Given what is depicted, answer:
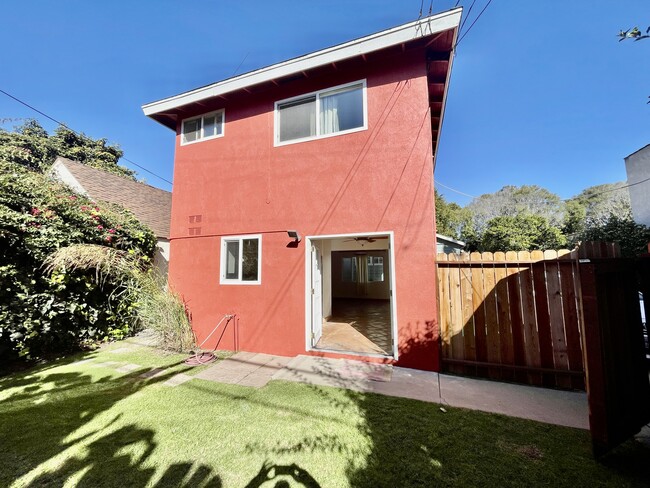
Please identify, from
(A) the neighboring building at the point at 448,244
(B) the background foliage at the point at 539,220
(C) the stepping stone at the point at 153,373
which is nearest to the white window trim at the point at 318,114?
(C) the stepping stone at the point at 153,373

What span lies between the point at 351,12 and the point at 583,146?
23606 millimetres

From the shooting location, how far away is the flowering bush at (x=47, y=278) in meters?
5.81

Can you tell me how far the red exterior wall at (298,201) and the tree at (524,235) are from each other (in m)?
14.3

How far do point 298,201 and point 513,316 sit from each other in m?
5.10

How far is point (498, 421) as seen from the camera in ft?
11.1

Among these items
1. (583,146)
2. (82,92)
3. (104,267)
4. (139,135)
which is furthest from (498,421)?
(583,146)

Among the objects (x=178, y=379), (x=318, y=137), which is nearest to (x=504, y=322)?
(x=318, y=137)

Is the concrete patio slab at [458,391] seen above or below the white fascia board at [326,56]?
below

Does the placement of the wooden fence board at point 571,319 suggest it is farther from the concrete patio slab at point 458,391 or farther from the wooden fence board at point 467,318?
the wooden fence board at point 467,318

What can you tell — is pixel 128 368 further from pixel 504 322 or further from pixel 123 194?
pixel 123 194

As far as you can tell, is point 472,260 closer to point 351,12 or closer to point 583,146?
point 351,12

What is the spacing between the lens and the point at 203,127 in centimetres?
811

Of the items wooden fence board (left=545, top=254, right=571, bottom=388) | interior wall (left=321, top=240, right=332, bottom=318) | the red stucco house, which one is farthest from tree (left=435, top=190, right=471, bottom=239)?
wooden fence board (left=545, top=254, right=571, bottom=388)

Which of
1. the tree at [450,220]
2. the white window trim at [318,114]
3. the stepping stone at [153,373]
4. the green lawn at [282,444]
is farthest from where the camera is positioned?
the tree at [450,220]
